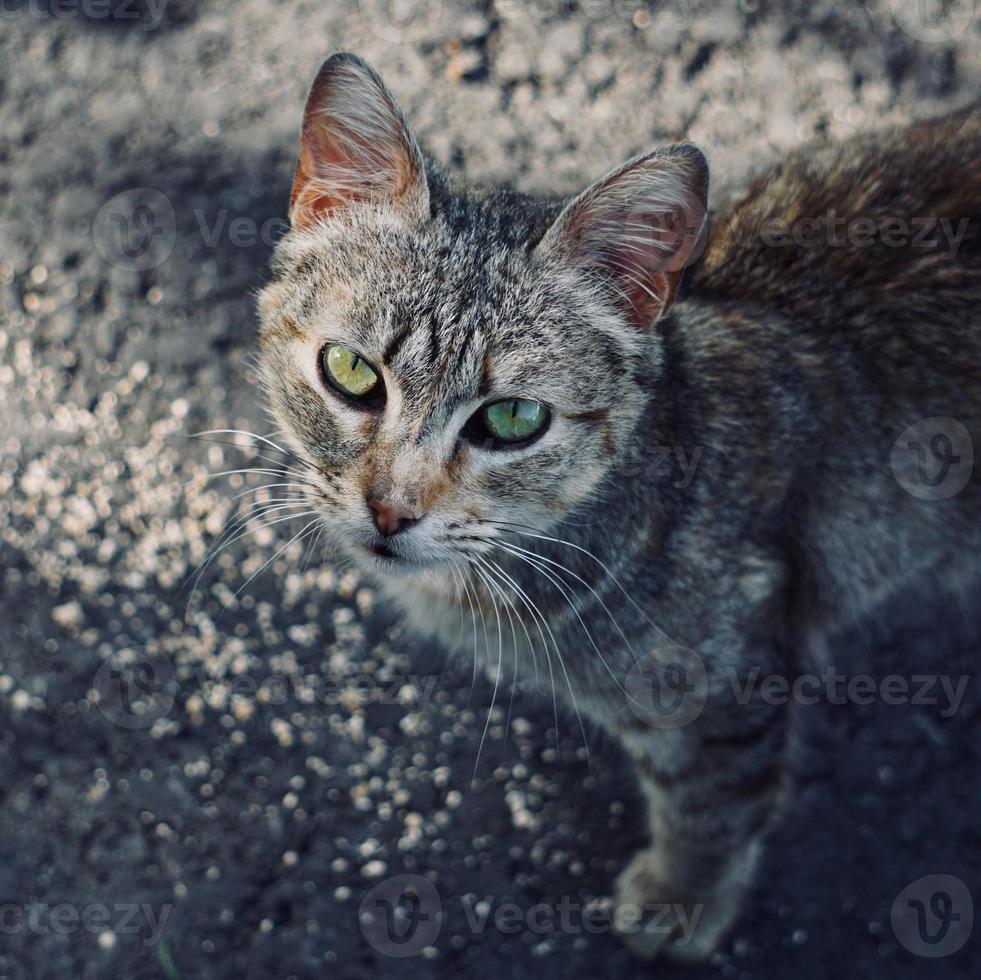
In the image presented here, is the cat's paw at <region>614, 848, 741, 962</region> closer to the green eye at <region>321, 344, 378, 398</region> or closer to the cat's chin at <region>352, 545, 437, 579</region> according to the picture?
the cat's chin at <region>352, 545, 437, 579</region>

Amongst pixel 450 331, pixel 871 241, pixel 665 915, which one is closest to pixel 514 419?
pixel 450 331

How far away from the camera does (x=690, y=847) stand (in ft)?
7.66

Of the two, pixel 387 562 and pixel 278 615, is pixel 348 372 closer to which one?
pixel 387 562

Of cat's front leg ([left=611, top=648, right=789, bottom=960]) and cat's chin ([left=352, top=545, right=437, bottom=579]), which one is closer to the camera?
cat's chin ([left=352, top=545, right=437, bottom=579])

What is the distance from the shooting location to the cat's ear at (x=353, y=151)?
70.2 inches

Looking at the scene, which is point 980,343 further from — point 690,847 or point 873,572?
point 690,847

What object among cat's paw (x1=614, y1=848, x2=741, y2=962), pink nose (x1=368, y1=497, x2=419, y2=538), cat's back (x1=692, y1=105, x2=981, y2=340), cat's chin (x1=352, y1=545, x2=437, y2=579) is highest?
cat's back (x1=692, y1=105, x2=981, y2=340)

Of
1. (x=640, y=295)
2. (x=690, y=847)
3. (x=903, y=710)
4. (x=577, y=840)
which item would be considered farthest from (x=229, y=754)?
(x=903, y=710)

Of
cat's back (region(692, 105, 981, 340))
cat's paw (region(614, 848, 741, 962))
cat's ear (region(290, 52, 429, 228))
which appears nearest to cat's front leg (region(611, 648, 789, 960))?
cat's paw (region(614, 848, 741, 962))

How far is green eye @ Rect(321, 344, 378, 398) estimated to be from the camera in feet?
5.85

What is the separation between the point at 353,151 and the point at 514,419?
612 mm

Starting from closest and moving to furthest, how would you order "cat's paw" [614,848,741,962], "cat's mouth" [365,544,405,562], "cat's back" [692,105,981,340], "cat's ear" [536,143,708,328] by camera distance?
1. "cat's ear" [536,143,708,328]
2. "cat's mouth" [365,544,405,562]
3. "cat's back" [692,105,981,340]
4. "cat's paw" [614,848,741,962]

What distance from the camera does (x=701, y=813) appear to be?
226cm

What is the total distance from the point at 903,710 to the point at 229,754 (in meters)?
1.88
